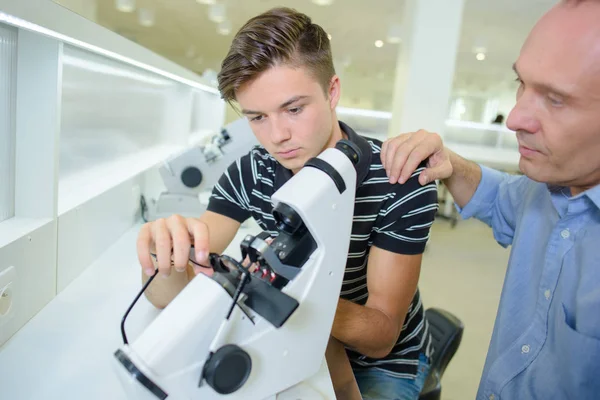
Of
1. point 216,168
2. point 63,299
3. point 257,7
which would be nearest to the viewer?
point 63,299

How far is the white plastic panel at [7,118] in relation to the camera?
3.49 feet

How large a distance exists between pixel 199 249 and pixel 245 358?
0.22 meters

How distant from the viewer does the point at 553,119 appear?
0.76 m

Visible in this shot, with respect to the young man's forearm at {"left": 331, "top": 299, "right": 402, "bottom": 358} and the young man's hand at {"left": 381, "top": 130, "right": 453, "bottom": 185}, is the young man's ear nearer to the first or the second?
the young man's hand at {"left": 381, "top": 130, "right": 453, "bottom": 185}

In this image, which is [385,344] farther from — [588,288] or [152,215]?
[152,215]

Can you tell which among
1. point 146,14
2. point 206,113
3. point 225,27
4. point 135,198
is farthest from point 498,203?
point 225,27

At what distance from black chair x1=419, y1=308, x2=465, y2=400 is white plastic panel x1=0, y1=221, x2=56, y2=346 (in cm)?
110

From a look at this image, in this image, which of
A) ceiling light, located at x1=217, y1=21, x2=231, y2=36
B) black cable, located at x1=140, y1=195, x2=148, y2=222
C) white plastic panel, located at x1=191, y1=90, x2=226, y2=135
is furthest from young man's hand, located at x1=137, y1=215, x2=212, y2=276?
ceiling light, located at x1=217, y1=21, x2=231, y2=36

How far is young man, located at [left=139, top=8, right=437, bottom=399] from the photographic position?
0.99 m

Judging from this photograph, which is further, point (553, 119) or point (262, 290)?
point (553, 119)

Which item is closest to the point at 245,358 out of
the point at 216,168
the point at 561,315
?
the point at 561,315

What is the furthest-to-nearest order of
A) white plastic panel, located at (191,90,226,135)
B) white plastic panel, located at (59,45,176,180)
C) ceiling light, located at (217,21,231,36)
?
ceiling light, located at (217,21,231,36), white plastic panel, located at (191,90,226,135), white plastic panel, located at (59,45,176,180)

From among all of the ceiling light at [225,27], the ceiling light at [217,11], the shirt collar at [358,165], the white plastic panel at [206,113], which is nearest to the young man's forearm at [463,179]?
the shirt collar at [358,165]

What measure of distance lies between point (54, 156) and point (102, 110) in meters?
1.09
